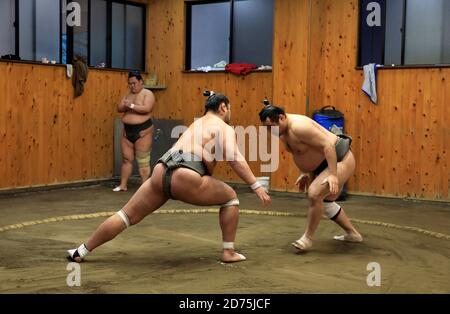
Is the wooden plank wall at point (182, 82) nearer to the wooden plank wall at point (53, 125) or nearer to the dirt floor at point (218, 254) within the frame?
the wooden plank wall at point (53, 125)

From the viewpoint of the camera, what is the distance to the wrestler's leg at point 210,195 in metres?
2.95

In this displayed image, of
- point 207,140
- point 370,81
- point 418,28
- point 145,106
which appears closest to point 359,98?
point 370,81

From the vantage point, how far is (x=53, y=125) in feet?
20.5

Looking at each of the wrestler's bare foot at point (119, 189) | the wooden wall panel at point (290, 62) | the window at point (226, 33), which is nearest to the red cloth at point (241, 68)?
the window at point (226, 33)

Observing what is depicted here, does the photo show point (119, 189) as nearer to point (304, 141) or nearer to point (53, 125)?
point (53, 125)

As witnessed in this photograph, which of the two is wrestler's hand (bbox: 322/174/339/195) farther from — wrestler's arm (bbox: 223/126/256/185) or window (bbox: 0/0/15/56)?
window (bbox: 0/0/15/56)

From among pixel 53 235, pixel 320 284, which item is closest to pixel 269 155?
pixel 53 235

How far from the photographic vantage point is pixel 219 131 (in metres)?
3.01

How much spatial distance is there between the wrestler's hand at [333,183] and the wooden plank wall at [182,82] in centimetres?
321

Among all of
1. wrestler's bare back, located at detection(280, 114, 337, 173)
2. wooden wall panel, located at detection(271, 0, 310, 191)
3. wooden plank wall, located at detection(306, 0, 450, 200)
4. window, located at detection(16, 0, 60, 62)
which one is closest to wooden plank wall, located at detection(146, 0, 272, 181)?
wooden wall panel, located at detection(271, 0, 310, 191)

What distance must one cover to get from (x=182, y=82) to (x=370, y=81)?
2.32 meters

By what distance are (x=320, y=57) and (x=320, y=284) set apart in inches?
149

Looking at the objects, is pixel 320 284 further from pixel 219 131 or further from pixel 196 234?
pixel 196 234

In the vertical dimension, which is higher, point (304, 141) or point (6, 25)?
A: point (6, 25)
